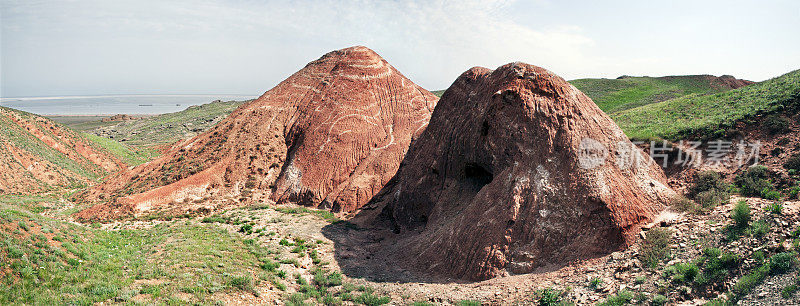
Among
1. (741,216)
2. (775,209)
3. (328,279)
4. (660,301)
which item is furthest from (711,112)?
(328,279)

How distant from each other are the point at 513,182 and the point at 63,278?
15102 mm

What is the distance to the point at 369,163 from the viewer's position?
94.8ft

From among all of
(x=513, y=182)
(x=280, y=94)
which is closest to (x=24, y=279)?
(x=513, y=182)

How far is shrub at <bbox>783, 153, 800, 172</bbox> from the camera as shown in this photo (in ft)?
48.0

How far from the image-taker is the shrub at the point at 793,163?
14.6m

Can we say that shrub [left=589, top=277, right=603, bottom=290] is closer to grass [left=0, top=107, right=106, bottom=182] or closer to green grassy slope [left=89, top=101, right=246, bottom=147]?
grass [left=0, top=107, right=106, bottom=182]

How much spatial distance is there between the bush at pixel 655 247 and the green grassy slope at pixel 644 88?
2012 inches

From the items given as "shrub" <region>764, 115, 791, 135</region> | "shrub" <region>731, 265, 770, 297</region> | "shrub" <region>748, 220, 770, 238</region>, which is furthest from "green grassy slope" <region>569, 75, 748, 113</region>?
"shrub" <region>731, 265, 770, 297</region>

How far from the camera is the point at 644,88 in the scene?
73062 millimetres

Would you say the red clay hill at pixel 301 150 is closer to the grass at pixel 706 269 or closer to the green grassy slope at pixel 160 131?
the grass at pixel 706 269

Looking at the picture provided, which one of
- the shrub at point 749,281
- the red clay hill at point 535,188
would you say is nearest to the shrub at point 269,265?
the red clay hill at point 535,188

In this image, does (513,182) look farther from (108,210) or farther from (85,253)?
(108,210)

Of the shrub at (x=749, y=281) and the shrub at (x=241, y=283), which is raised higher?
the shrub at (x=749, y=281)

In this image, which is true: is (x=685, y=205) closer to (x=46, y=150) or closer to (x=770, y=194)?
(x=770, y=194)
